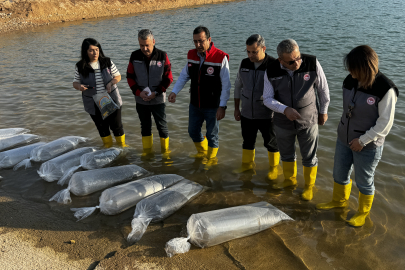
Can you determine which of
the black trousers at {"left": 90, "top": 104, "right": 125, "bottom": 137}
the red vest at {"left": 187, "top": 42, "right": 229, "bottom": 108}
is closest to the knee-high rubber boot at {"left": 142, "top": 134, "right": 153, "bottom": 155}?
the black trousers at {"left": 90, "top": 104, "right": 125, "bottom": 137}

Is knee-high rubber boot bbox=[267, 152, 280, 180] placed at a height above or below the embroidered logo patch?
below

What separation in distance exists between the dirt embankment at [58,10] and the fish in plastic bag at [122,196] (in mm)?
22393

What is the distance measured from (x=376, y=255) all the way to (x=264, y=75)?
2.25 metres

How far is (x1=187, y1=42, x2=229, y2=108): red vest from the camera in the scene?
435 cm

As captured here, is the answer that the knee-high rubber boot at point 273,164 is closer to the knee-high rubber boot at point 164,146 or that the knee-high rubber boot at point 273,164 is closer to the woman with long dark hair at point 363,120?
the woman with long dark hair at point 363,120

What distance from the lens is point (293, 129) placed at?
12.6ft

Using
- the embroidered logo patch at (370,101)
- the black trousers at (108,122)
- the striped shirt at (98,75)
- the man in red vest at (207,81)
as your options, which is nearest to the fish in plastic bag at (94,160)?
the black trousers at (108,122)

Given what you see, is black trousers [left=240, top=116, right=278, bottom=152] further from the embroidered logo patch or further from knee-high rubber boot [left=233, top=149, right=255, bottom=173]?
the embroidered logo patch

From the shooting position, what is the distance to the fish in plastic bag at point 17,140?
586 centimetres

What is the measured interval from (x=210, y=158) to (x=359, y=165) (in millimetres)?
2440

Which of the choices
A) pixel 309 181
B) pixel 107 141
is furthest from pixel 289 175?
pixel 107 141

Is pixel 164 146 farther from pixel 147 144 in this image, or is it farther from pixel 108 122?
pixel 108 122

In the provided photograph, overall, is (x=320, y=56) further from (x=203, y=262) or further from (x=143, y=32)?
(x=203, y=262)

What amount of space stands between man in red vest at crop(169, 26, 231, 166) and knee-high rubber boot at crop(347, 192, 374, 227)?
Answer: 200 cm
